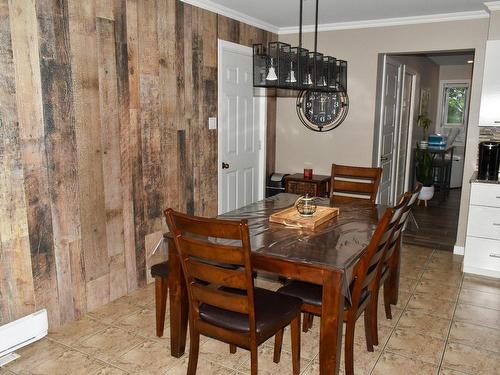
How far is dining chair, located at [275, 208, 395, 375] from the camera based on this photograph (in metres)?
2.19

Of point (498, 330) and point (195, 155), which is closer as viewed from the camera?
point (498, 330)

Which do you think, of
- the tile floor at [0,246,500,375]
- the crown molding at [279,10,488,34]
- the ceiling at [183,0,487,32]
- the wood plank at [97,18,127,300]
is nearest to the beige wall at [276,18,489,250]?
the crown molding at [279,10,488,34]

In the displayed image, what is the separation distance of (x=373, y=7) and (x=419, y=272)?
243 cm

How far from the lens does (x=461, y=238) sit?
443cm

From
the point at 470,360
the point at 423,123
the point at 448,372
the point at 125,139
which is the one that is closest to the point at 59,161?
the point at 125,139

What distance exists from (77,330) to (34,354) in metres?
0.32

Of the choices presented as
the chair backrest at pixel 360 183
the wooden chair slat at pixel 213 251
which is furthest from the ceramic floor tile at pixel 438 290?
the wooden chair slat at pixel 213 251

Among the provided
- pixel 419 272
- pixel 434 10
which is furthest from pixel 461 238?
pixel 434 10

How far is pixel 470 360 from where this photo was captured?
2588 mm

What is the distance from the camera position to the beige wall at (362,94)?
4.21m

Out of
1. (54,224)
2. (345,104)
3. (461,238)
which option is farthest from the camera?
(345,104)

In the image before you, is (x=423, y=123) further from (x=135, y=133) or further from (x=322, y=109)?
(x=135, y=133)

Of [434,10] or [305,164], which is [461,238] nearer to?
[305,164]

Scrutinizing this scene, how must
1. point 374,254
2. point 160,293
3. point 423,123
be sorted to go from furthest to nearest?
point 423,123
point 160,293
point 374,254
